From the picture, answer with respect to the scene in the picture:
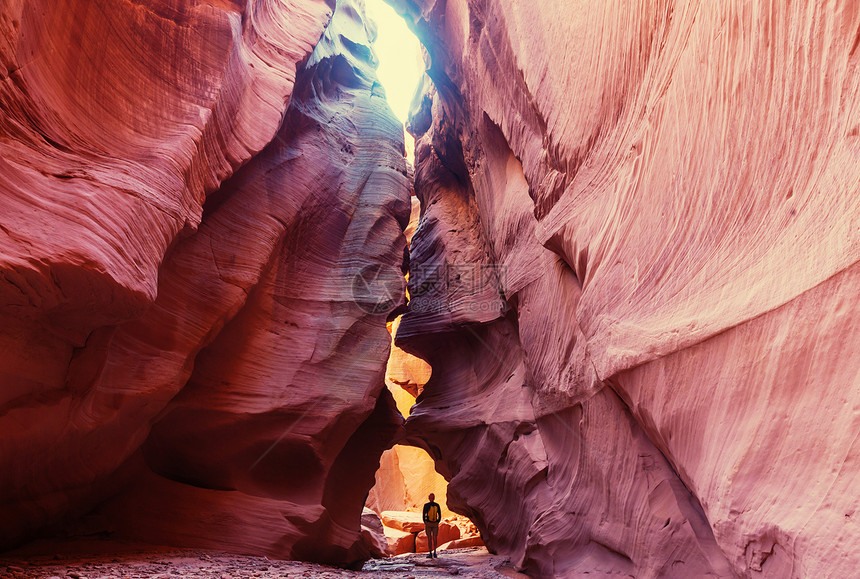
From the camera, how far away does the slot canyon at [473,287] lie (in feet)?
10.5

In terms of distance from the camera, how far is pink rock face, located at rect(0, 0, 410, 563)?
165 inches

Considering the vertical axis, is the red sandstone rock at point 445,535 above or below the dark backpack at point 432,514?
below

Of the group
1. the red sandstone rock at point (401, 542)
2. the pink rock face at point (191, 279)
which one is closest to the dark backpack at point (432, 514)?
the pink rock face at point (191, 279)

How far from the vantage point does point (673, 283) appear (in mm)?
4270

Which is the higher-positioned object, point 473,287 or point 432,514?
point 473,287

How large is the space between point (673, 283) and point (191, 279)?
17.6ft

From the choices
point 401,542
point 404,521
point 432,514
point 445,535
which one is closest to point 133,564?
point 432,514

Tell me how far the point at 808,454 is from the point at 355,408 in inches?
254

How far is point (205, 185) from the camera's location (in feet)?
19.7

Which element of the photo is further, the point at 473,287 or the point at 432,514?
the point at 432,514

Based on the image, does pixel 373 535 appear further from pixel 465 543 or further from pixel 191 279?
pixel 191 279

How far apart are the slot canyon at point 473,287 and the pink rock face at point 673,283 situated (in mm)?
25

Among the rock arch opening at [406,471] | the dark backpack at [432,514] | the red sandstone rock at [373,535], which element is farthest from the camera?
the rock arch opening at [406,471]

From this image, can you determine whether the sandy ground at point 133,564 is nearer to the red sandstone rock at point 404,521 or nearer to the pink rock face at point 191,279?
the pink rock face at point 191,279
